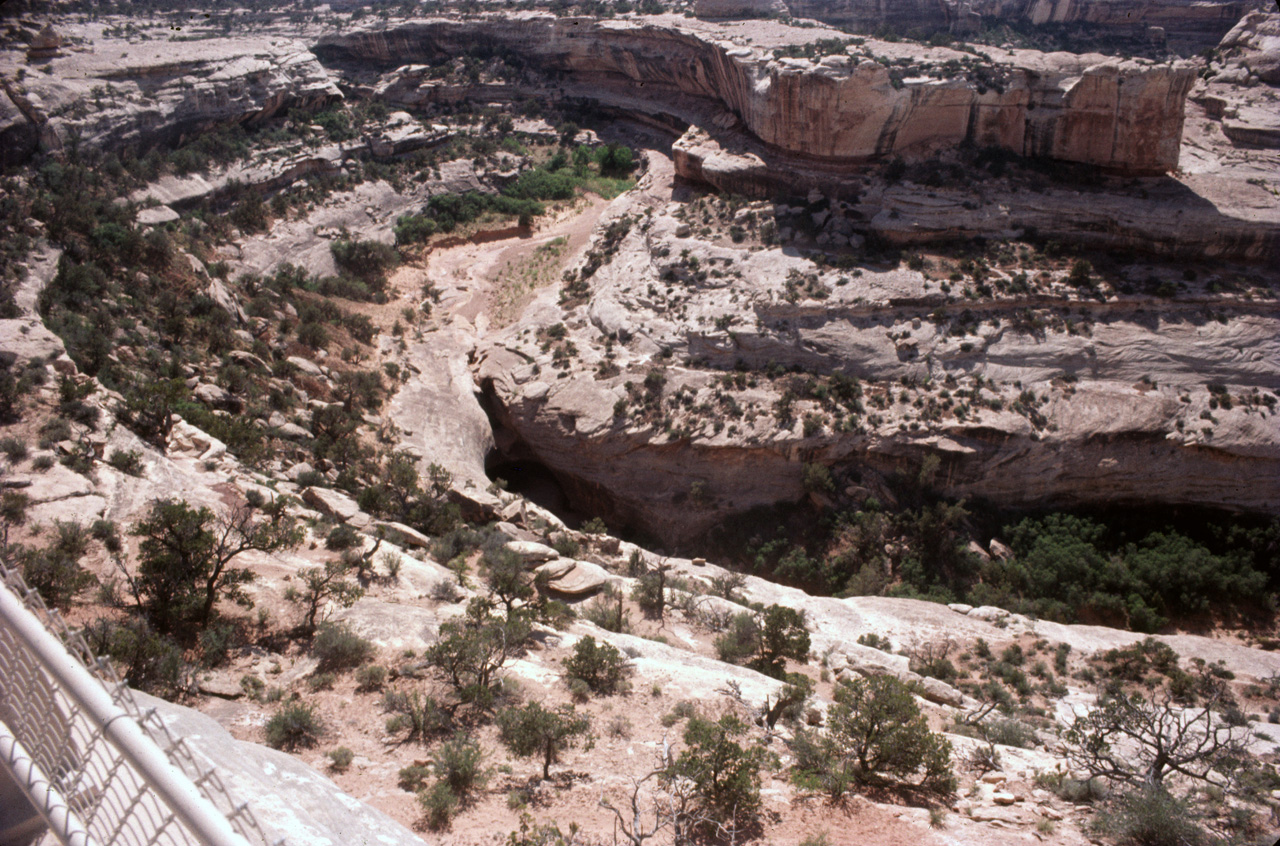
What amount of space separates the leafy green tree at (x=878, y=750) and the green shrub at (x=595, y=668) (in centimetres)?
361

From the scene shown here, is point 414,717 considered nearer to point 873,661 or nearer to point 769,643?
point 769,643

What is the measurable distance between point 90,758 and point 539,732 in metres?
6.33

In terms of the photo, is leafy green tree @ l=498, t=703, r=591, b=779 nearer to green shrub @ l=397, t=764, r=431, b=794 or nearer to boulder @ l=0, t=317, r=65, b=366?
green shrub @ l=397, t=764, r=431, b=794

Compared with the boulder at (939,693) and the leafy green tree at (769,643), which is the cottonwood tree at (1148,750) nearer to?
the boulder at (939,693)

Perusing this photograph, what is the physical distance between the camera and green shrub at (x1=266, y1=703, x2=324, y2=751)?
9836 mm

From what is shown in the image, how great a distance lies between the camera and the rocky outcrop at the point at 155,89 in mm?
32250

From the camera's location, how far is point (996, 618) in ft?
63.9

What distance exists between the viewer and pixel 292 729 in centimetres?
1004

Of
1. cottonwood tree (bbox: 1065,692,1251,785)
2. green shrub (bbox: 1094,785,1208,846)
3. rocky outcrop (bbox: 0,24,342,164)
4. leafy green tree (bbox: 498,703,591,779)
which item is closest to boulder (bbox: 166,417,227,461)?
leafy green tree (bbox: 498,703,591,779)

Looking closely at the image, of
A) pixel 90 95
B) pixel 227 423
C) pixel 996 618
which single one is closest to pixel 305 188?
pixel 90 95

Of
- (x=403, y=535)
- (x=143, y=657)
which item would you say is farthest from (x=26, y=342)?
(x=143, y=657)

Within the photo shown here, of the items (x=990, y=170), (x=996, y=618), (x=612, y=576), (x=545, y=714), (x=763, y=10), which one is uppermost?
(x=763, y=10)

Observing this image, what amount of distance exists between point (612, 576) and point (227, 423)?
11984mm

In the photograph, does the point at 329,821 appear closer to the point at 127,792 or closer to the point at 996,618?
the point at 127,792
